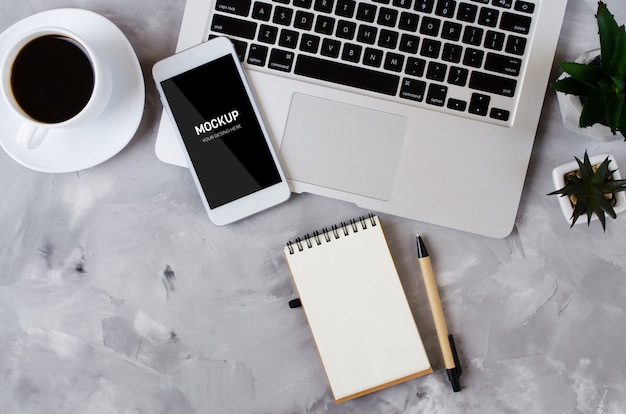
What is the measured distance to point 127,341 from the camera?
703mm

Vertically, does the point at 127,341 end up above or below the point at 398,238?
below

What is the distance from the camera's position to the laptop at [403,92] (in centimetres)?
65

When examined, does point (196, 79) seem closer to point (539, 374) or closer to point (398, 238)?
point (398, 238)

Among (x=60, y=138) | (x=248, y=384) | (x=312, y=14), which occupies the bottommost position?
(x=248, y=384)

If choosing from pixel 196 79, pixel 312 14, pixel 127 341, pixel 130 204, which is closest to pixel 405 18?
pixel 312 14

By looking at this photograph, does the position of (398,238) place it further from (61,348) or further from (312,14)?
(61,348)

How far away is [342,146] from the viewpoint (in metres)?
0.67

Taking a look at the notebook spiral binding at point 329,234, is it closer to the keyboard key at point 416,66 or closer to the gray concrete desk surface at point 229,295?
the gray concrete desk surface at point 229,295

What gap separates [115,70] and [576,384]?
0.66 meters

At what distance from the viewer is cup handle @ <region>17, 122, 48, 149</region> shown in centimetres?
60

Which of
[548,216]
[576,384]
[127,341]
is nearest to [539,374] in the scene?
[576,384]

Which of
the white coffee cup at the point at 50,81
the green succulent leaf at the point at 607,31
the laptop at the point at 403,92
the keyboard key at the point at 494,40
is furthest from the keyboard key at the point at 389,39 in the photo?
the white coffee cup at the point at 50,81

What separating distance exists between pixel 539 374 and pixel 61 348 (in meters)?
0.59

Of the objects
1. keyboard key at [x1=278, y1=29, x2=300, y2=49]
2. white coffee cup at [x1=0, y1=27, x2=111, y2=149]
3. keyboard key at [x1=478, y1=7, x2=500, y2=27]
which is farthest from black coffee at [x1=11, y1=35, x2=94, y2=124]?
keyboard key at [x1=478, y1=7, x2=500, y2=27]
